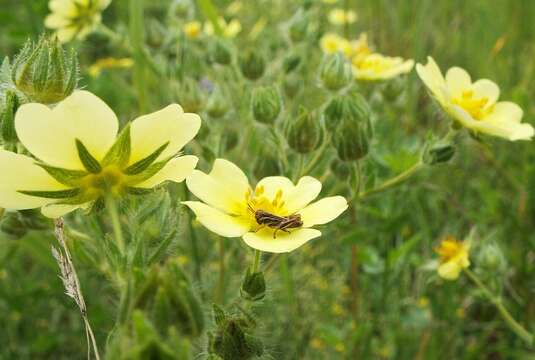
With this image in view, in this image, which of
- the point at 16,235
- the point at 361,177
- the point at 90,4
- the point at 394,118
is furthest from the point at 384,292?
the point at 90,4

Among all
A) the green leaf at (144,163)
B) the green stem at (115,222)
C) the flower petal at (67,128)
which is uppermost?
the flower petal at (67,128)

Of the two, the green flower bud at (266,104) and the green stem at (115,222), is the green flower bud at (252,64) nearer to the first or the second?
the green flower bud at (266,104)

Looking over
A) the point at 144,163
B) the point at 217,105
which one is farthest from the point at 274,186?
the point at 217,105

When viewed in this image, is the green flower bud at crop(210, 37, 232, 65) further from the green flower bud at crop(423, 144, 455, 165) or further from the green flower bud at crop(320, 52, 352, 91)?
the green flower bud at crop(423, 144, 455, 165)

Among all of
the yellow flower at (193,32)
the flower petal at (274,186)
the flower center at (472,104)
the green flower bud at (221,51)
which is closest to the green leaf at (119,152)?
the flower petal at (274,186)

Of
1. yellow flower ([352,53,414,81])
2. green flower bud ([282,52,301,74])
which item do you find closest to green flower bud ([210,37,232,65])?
green flower bud ([282,52,301,74])

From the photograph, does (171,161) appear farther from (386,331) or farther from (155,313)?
(386,331)
